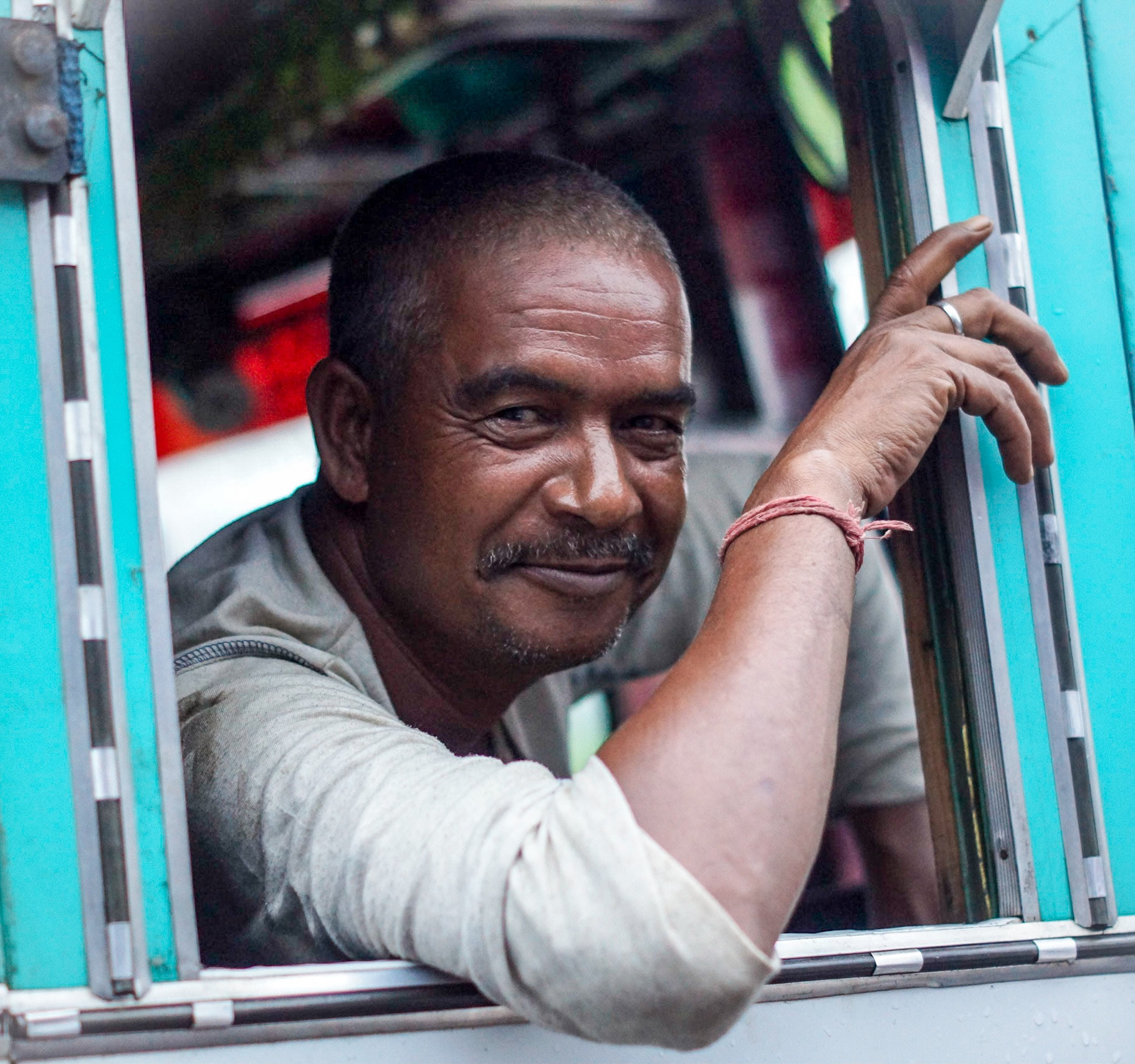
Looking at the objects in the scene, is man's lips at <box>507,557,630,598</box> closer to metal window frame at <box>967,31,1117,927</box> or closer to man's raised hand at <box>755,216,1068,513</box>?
man's raised hand at <box>755,216,1068,513</box>

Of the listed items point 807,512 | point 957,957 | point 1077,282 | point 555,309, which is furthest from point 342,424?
point 957,957

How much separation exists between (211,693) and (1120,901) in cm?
115

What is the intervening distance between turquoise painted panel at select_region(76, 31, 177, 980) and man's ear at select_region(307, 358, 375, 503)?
2.84 feet

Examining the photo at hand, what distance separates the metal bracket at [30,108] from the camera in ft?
3.98

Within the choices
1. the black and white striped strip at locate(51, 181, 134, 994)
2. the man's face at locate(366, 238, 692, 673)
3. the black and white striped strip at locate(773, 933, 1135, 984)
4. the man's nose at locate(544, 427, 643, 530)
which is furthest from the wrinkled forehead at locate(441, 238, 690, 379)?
the black and white striped strip at locate(773, 933, 1135, 984)

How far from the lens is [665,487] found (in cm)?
202

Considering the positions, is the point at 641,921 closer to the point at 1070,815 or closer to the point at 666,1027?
the point at 666,1027

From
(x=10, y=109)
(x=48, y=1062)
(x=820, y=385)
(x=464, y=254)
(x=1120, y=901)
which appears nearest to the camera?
(x=48, y=1062)

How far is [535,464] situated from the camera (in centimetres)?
188

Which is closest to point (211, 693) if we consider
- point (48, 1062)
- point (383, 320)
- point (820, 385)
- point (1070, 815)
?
point (48, 1062)

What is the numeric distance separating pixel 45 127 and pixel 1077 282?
Answer: 1296 millimetres

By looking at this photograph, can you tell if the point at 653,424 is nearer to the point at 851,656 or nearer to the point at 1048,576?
the point at 1048,576

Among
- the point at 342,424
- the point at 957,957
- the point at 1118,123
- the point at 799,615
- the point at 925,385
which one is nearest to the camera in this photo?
the point at 799,615

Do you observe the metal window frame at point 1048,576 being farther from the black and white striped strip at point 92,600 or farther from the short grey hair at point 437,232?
the black and white striped strip at point 92,600
